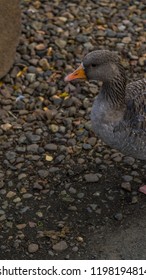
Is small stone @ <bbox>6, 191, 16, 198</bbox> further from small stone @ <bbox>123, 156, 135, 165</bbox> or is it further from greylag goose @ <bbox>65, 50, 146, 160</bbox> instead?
small stone @ <bbox>123, 156, 135, 165</bbox>

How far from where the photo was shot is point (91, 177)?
611 centimetres

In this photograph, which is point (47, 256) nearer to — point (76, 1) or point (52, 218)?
point (52, 218)

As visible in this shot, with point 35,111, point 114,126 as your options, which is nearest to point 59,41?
point 35,111

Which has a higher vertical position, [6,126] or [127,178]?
[6,126]

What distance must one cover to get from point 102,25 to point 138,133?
3.18 metres

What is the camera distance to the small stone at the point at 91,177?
6.08m

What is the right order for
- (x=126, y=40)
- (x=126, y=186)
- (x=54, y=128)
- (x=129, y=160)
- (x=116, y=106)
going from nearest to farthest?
(x=116, y=106) → (x=126, y=186) → (x=129, y=160) → (x=54, y=128) → (x=126, y=40)

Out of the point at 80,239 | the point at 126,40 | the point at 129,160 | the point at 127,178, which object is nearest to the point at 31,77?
the point at 126,40

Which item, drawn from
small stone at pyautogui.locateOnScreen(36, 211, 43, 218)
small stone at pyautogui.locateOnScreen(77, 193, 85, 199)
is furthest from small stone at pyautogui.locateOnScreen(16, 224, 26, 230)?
small stone at pyautogui.locateOnScreen(77, 193, 85, 199)

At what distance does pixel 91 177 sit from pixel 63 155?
46 centimetres

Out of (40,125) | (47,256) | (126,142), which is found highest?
(126,142)

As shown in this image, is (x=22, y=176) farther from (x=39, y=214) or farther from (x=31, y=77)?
(x=31, y=77)

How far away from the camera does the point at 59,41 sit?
7.88m

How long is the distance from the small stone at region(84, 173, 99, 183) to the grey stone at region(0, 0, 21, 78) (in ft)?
6.39
